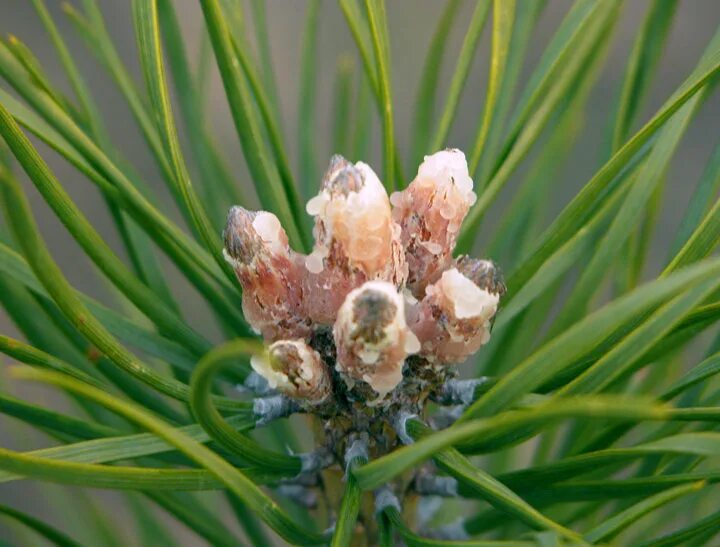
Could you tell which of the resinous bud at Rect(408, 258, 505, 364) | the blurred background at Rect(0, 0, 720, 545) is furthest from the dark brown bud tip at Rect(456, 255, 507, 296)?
the blurred background at Rect(0, 0, 720, 545)

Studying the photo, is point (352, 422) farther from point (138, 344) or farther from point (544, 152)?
point (544, 152)

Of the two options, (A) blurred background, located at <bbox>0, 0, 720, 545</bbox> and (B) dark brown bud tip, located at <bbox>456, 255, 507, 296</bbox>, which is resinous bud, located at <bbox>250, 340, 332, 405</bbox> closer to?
(B) dark brown bud tip, located at <bbox>456, 255, 507, 296</bbox>

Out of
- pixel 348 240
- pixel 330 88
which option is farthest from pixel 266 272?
pixel 330 88

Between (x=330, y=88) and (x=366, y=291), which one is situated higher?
(x=330, y=88)

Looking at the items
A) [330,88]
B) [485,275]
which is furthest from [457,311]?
[330,88]

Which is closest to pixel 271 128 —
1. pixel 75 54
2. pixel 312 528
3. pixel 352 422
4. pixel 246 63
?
pixel 246 63

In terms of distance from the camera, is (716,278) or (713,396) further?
(713,396)

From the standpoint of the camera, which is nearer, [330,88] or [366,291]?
[366,291]

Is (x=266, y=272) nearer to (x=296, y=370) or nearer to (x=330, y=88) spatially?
(x=296, y=370)
